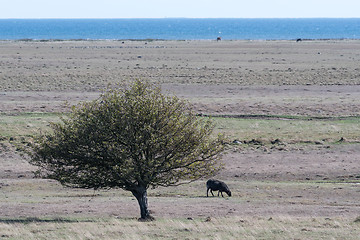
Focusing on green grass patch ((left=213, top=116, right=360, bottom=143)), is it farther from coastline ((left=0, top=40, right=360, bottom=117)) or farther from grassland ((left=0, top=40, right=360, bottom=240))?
coastline ((left=0, top=40, right=360, bottom=117))

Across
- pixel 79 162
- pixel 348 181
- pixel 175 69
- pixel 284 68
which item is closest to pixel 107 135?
pixel 79 162

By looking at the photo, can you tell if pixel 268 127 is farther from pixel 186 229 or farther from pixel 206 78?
pixel 206 78

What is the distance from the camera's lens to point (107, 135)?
20031mm

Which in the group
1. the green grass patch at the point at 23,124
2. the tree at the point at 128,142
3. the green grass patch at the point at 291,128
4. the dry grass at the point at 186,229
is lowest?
the green grass patch at the point at 291,128

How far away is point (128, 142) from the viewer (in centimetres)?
2003

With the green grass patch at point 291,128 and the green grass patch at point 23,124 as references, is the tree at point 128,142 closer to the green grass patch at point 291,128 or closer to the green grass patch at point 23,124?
the green grass patch at point 23,124

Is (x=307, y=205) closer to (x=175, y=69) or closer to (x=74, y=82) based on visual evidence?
(x=74, y=82)

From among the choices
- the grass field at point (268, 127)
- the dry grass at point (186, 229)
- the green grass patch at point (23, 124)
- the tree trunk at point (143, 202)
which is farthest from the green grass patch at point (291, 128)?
the dry grass at point (186, 229)

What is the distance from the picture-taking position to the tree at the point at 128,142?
19.9m

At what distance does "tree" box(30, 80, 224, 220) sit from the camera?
19.9 meters

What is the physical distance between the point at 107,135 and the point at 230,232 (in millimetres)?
5273

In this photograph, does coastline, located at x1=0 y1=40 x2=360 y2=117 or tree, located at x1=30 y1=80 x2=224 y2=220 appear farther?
coastline, located at x1=0 y1=40 x2=360 y2=117

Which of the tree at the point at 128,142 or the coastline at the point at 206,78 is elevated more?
the tree at the point at 128,142

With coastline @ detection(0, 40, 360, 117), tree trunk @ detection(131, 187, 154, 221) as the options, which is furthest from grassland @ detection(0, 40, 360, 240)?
tree trunk @ detection(131, 187, 154, 221)
